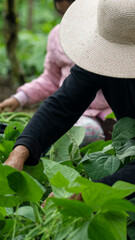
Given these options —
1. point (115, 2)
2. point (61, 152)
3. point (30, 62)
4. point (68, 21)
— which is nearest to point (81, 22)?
point (68, 21)

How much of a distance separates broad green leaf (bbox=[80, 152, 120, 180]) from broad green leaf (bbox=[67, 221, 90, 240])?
0.99 feet

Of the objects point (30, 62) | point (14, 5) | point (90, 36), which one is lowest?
point (30, 62)

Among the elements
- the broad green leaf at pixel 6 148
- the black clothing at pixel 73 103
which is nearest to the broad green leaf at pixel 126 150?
the black clothing at pixel 73 103

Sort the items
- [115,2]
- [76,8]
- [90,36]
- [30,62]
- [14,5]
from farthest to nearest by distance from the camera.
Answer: [30,62]
[14,5]
[76,8]
[90,36]
[115,2]

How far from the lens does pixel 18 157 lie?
1.15 metres

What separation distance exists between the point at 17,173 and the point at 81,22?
0.55 m

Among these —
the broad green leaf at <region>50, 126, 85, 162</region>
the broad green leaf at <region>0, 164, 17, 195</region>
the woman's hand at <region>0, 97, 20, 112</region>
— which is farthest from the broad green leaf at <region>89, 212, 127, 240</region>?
the woman's hand at <region>0, 97, 20, 112</region>

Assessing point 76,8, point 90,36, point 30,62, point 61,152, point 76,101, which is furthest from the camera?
point 30,62

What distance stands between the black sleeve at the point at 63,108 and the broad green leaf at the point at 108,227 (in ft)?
1.53

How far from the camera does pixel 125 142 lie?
1201 mm

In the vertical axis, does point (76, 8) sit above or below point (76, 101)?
above

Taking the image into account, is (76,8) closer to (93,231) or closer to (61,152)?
(61,152)

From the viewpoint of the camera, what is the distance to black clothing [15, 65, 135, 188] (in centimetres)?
127

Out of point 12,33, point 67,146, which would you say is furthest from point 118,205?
point 12,33
